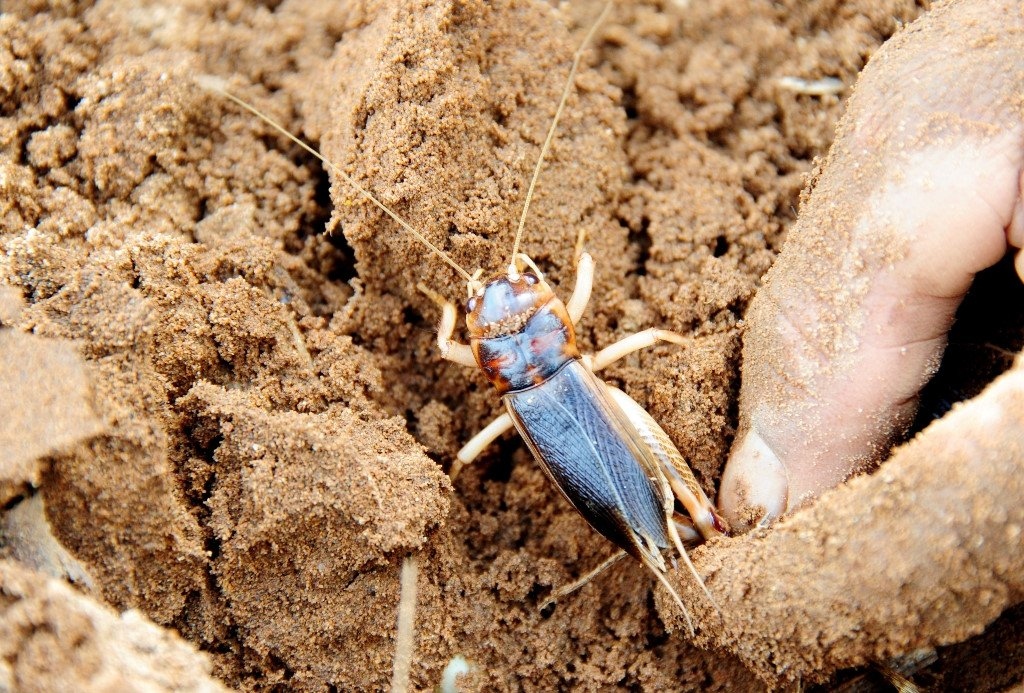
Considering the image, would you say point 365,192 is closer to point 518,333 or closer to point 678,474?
point 518,333

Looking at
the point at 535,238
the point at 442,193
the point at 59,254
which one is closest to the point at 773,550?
the point at 535,238

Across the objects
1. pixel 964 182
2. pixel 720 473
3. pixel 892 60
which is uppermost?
pixel 892 60

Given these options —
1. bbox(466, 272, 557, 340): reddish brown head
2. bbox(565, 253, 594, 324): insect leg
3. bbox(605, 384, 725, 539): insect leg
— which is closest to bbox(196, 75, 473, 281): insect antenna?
bbox(466, 272, 557, 340): reddish brown head

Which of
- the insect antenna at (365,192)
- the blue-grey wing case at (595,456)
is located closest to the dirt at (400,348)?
the insect antenna at (365,192)

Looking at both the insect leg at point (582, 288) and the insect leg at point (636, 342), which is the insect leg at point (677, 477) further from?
the insect leg at point (582, 288)

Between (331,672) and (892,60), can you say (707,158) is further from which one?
(331,672)

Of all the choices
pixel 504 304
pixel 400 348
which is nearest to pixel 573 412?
pixel 504 304
